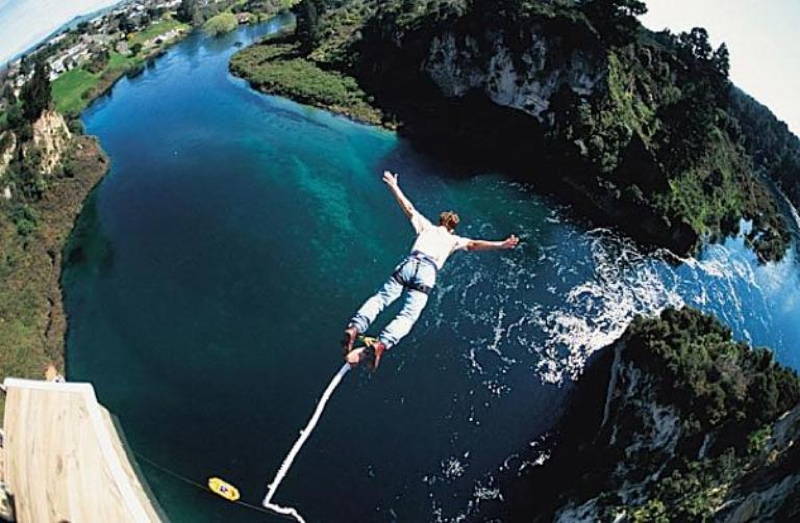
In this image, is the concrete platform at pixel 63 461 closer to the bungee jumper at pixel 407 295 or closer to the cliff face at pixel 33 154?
the bungee jumper at pixel 407 295

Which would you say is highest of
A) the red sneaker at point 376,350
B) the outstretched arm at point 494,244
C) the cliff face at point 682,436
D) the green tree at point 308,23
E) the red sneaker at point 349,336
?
the green tree at point 308,23

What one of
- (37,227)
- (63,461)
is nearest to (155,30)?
(37,227)

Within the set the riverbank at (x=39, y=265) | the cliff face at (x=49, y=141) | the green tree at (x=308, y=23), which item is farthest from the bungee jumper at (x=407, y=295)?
the green tree at (x=308, y=23)

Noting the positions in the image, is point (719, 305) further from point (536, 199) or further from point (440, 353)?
point (440, 353)

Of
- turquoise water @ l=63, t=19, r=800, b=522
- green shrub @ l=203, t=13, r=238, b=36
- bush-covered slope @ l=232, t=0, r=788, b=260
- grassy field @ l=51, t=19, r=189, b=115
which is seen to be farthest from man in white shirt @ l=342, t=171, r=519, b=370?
green shrub @ l=203, t=13, r=238, b=36

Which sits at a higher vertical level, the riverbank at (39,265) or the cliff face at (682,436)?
the riverbank at (39,265)

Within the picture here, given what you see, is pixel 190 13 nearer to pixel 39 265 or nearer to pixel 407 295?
pixel 39 265
